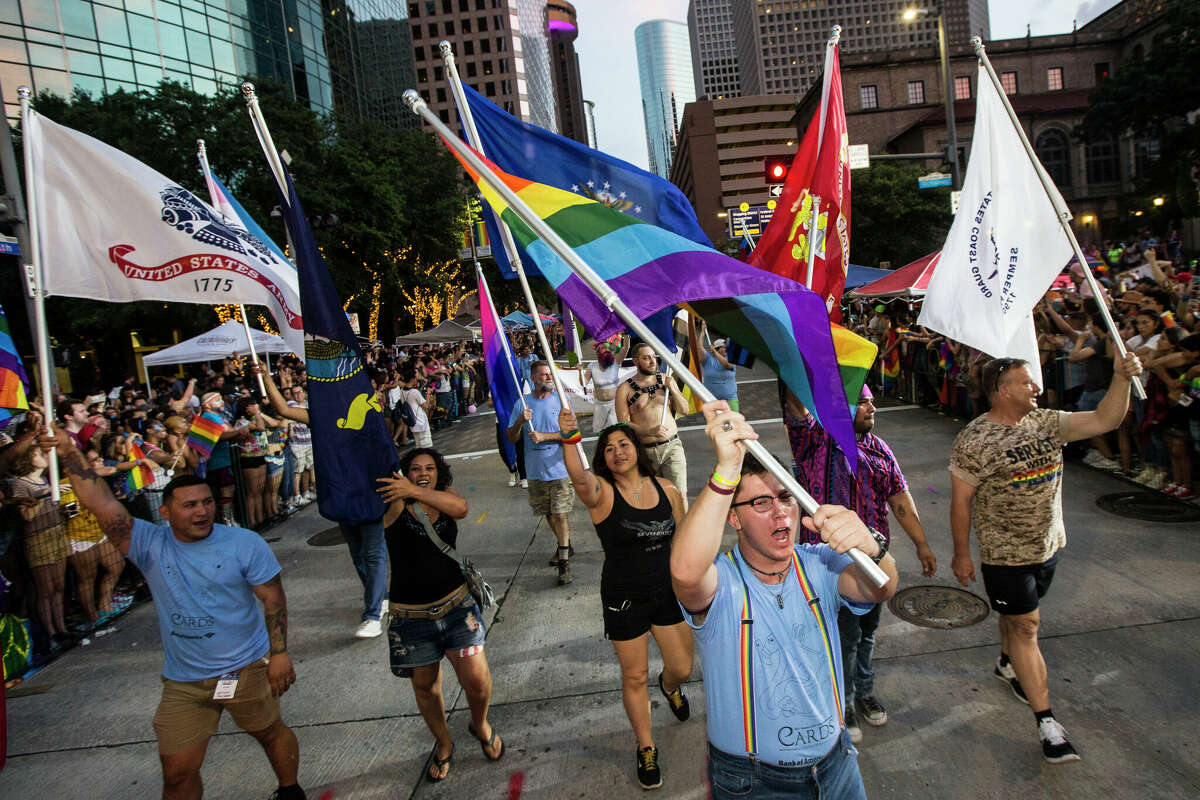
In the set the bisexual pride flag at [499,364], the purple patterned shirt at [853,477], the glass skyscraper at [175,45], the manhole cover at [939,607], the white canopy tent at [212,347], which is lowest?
the manhole cover at [939,607]

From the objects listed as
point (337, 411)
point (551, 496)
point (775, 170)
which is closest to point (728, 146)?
point (775, 170)

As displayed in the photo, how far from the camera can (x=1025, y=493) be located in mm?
3412

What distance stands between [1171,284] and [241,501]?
477 inches

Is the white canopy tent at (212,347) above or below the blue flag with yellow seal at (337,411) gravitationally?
above

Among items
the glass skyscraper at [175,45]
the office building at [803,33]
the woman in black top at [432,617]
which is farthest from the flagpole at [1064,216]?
the office building at [803,33]

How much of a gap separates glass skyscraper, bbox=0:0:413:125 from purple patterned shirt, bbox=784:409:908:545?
33.8m

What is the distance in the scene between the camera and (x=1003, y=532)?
3.46 metres

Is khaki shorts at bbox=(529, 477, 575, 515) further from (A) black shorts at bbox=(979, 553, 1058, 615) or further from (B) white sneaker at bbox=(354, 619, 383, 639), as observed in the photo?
(A) black shorts at bbox=(979, 553, 1058, 615)

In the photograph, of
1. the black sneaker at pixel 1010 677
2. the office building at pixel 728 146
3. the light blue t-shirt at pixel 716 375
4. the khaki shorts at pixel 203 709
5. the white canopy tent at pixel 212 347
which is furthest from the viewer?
the office building at pixel 728 146

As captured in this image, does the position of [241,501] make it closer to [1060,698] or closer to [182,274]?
[182,274]

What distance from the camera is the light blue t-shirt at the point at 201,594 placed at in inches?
126

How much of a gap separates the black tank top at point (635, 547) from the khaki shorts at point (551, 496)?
8.60ft

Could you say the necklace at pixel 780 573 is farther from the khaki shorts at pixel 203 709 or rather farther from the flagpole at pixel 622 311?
the khaki shorts at pixel 203 709

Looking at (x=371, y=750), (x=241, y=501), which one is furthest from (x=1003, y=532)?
(x=241, y=501)
